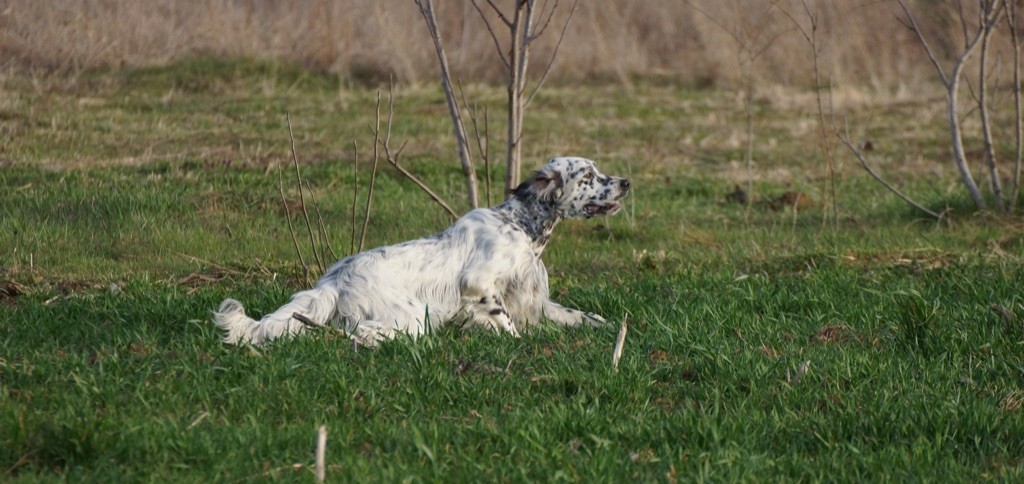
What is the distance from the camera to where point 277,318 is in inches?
230

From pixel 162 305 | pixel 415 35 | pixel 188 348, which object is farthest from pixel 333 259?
pixel 415 35

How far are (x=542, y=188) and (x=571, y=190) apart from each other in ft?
0.55

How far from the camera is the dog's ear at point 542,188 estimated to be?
22.5ft

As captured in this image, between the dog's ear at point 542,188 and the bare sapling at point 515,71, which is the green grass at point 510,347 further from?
the bare sapling at point 515,71

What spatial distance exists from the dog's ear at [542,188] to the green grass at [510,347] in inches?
27.1

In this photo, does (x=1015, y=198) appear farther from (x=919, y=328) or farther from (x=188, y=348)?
(x=188, y=348)

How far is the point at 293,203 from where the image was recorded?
10266 millimetres

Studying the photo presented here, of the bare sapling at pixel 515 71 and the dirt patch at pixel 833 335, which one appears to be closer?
the dirt patch at pixel 833 335

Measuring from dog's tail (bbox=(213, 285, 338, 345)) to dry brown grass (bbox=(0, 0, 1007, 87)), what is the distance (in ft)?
31.0

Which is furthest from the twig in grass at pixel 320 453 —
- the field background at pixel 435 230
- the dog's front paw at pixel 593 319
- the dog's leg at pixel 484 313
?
the dog's front paw at pixel 593 319

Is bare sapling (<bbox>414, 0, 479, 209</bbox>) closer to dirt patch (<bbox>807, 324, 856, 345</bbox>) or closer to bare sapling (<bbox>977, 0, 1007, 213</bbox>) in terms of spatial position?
dirt patch (<bbox>807, 324, 856, 345</bbox>)

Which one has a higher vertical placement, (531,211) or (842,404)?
(531,211)

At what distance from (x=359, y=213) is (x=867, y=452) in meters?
6.20

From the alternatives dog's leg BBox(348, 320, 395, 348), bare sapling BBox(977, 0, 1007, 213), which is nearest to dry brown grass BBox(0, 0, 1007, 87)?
bare sapling BBox(977, 0, 1007, 213)
